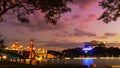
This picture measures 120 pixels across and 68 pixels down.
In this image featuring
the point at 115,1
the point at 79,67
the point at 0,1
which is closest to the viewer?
the point at 0,1

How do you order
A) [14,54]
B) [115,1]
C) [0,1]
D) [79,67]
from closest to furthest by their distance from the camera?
[0,1] < [115,1] < [79,67] < [14,54]

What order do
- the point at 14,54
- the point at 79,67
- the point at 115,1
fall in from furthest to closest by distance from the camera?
the point at 14,54, the point at 79,67, the point at 115,1

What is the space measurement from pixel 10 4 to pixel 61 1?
485 cm

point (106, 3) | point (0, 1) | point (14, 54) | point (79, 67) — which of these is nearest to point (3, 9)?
point (0, 1)

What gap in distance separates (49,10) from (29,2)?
6.76ft

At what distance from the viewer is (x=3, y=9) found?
110 feet

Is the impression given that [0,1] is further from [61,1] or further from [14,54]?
[14,54]

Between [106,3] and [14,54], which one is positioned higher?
[106,3]

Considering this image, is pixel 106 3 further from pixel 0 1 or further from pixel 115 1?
pixel 0 1

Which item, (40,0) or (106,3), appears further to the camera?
(106,3)

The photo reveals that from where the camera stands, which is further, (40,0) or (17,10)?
(17,10)

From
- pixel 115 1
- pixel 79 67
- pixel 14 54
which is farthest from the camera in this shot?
pixel 14 54

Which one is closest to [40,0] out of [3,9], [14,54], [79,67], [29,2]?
[29,2]

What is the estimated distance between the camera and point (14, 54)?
6457 inches
